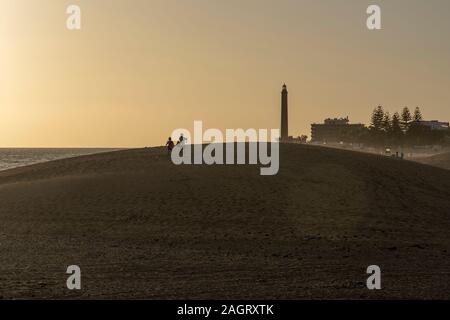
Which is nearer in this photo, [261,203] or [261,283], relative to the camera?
[261,283]

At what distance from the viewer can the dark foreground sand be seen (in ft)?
45.3

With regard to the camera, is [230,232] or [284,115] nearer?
[230,232]

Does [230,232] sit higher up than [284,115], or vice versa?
[284,115]


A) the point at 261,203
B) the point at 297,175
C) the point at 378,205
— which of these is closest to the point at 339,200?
the point at 378,205

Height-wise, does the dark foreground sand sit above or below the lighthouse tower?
below

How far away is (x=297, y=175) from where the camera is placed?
33.8m

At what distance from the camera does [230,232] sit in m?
21.2

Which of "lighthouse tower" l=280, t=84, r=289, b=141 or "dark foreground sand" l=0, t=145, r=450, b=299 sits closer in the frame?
"dark foreground sand" l=0, t=145, r=450, b=299

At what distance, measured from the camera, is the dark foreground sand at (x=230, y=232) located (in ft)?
45.3

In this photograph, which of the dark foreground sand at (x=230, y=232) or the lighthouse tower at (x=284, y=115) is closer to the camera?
the dark foreground sand at (x=230, y=232)

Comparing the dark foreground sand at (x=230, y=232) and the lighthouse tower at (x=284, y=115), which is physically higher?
the lighthouse tower at (x=284, y=115)
